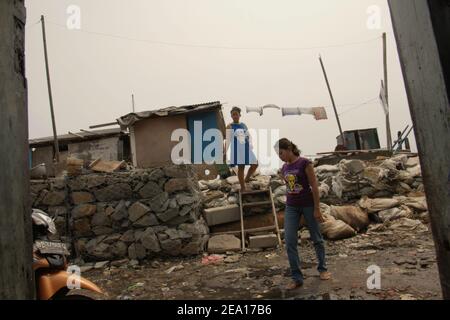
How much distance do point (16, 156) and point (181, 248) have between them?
5.64 m

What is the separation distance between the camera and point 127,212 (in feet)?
23.3

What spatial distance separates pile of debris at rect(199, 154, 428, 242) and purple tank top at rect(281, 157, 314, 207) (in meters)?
2.94

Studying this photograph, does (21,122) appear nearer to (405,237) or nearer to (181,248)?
(181,248)

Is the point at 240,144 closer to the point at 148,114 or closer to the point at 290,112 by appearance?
the point at 148,114

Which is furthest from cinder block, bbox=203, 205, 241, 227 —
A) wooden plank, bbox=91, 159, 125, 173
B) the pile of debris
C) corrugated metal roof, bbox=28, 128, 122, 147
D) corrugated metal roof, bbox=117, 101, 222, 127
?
corrugated metal roof, bbox=28, 128, 122, 147

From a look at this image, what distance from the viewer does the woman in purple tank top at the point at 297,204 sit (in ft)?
14.0

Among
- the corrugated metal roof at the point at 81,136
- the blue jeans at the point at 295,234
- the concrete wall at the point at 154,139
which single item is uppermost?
the corrugated metal roof at the point at 81,136

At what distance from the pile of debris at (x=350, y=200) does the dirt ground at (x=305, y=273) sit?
0.48 m

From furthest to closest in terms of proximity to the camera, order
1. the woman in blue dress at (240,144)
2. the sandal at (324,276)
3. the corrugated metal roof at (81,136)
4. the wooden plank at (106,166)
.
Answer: the corrugated metal roof at (81,136)
the woman in blue dress at (240,144)
the wooden plank at (106,166)
the sandal at (324,276)

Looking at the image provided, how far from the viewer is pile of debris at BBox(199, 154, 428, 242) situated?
7.36 meters

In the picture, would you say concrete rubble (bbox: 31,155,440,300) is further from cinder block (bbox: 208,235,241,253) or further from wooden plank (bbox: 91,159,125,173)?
wooden plank (bbox: 91,159,125,173)

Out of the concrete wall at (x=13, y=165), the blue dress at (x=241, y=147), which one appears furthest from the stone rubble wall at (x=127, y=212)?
the concrete wall at (x=13, y=165)

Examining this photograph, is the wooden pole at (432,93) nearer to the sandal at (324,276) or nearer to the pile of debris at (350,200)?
the sandal at (324,276)
